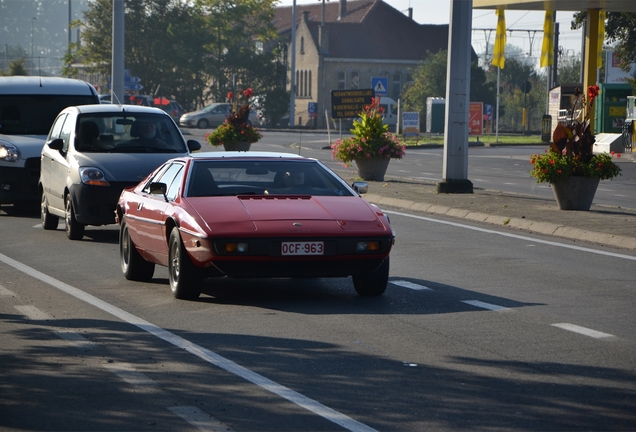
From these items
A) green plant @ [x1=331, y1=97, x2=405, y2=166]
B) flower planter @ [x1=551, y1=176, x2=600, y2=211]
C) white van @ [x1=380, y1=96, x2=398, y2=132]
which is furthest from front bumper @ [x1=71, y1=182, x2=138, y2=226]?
white van @ [x1=380, y1=96, x2=398, y2=132]

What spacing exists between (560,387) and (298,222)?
3.52 metres

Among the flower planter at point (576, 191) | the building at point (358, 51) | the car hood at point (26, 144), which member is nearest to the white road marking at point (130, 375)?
the car hood at point (26, 144)

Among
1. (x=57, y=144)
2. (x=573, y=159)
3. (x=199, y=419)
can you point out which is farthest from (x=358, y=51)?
(x=199, y=419)

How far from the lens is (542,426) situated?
5.90 m

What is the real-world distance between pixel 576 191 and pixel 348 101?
2519 cm

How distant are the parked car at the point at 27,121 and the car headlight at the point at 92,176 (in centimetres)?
376

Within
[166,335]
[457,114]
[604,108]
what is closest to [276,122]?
Result: [604,108]

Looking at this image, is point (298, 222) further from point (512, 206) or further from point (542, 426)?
point (512, 206)

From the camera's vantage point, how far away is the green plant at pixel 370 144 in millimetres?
26828

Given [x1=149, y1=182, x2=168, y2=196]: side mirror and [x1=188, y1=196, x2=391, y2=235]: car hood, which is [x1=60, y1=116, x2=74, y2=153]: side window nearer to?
[x1=149, y1=182, x2=168, y2=196]: side mirror

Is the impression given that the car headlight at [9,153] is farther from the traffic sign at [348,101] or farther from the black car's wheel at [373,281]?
the traffic sign at [348,101]

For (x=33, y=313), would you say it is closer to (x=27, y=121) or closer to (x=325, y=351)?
(x=325, y=351)

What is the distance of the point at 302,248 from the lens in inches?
381

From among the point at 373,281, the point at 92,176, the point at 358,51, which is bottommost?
the point at 373,281
